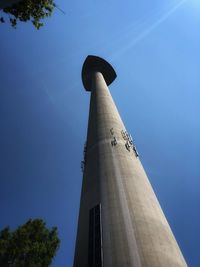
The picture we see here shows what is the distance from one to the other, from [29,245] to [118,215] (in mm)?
11315

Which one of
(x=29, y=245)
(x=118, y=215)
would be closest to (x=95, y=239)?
(x=118, y=215)

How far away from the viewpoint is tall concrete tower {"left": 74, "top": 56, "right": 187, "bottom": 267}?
12.5 m

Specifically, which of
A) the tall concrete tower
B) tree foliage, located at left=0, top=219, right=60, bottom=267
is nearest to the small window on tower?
the tall concrete tower

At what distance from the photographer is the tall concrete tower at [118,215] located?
40.9 ft

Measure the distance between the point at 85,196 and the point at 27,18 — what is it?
11.8m

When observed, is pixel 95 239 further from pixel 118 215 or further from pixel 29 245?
pixel 29 245

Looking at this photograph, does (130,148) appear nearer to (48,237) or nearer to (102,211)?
(102,211)

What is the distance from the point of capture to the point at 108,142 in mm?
21234

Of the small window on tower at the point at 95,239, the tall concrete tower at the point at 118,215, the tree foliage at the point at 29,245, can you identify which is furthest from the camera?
the tree foliage at the point at 29,245

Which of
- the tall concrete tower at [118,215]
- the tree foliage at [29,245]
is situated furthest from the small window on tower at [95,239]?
the tree foliage at [29,245]

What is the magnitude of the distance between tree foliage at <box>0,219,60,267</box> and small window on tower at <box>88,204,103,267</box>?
9.00m

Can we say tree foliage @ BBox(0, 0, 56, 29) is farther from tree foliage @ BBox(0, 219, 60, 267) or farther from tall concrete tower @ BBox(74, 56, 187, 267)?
tree foliage @ BBox(0, 219, 60, 267)

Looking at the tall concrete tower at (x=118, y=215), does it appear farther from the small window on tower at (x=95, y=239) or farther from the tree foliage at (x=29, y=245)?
the tree foliage at (x=29, y=245)

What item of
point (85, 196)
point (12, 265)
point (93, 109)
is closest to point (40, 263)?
point (12, 265)
